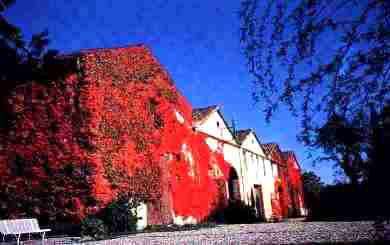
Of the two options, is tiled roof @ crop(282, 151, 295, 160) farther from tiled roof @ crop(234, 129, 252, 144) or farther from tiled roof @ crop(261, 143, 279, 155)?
tiled roof @ crop(234, 129, 252, 144)

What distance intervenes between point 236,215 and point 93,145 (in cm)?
1168

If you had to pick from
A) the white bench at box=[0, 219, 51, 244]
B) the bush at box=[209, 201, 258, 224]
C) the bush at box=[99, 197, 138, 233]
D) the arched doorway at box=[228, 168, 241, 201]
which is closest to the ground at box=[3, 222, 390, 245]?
the white bench at box=[0, 219, 51, 244]

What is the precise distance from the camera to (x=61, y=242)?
39.2ft

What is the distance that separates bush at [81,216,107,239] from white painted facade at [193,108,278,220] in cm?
1206

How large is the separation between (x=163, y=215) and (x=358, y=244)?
1225cm

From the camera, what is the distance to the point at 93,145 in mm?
15070

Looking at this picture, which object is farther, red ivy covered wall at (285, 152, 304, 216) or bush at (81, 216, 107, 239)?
red ivy covered wall at (285, 152, 304, 216)

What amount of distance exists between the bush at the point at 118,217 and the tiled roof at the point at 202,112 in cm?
1273

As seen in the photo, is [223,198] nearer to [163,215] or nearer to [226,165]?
[226,165]

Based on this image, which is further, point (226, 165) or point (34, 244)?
point (226, 165)

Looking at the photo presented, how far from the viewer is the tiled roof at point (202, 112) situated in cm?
2667

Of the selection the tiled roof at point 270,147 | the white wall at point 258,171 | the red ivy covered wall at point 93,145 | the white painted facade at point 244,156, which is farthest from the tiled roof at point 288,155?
the red ivy covered wall at point 93,145

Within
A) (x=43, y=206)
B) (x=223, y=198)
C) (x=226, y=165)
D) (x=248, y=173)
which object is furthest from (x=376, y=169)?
(x=248, y=173)

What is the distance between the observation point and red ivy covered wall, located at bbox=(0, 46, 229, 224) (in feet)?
47.7
